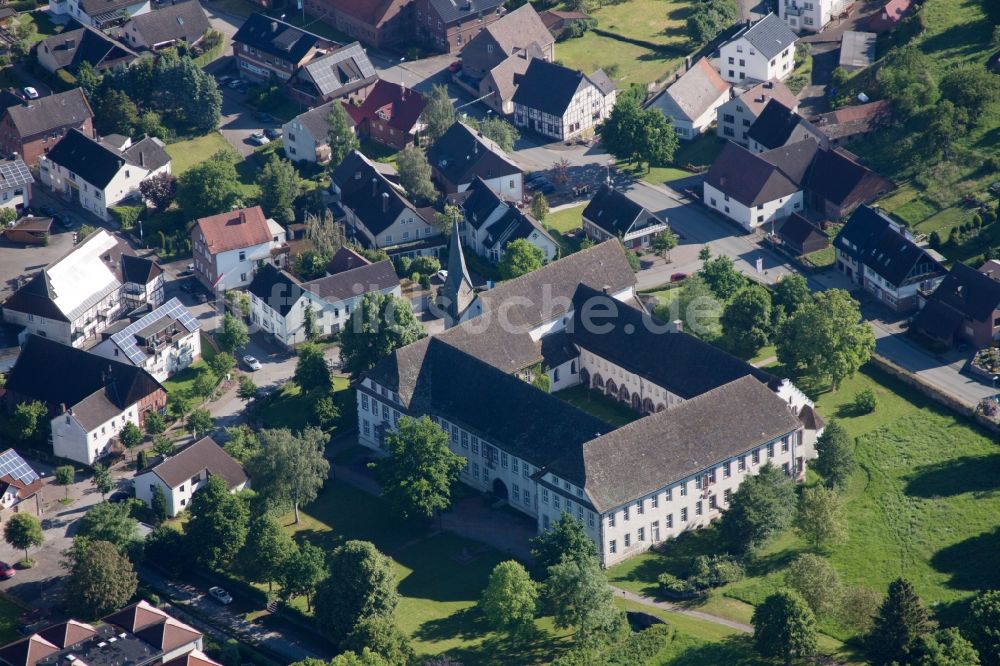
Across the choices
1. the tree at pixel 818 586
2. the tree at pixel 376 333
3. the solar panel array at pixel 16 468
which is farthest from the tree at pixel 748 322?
the solar panel array at pixel 16 468

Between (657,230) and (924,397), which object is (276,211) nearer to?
(657,230)

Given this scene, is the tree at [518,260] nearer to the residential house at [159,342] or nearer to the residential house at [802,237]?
the residential house at [802,237]

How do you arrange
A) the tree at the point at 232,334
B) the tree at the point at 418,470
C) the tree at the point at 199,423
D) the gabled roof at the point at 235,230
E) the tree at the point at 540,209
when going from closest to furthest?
the tree at the point at 418,470, the tree at the point at 199,423, the tree at the point at 232,334, the gabled roof at the point at 235,230, the tree at the point at 540,209

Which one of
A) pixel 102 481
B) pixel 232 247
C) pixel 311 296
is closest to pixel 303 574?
pixel 102 481

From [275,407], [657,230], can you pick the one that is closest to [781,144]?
[657,230]

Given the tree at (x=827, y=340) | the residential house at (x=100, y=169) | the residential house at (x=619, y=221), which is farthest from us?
the residential house at (x=100, y=169)

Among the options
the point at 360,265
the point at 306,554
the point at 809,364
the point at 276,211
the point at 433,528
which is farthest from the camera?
the point at 276,211
